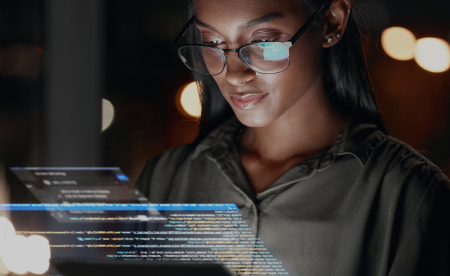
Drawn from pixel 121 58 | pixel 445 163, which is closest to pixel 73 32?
pixel 121 58

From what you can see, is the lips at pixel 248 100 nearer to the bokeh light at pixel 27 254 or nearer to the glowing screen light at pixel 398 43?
the glowing screen light at pixel 398 43

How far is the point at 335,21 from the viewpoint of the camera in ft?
2.37

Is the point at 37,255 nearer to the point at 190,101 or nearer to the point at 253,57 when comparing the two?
the point at 190,101

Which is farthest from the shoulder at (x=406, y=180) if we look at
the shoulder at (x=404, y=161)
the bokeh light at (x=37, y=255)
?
the bokeh light at (x=37, y=255)

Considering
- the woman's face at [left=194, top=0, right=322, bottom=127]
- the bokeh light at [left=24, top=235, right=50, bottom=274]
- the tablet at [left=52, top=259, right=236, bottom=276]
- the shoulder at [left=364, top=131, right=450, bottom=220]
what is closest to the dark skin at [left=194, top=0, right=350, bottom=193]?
the woman's face at [left=194, top=0, right=322, bottom=127]

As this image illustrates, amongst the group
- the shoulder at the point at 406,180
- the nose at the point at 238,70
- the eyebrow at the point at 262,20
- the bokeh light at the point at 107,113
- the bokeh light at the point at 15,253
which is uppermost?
the eyebrow at the point at 262,20

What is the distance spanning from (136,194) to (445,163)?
72cm

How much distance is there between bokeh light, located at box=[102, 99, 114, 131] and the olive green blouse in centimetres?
16

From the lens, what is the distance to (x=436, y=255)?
688 mm

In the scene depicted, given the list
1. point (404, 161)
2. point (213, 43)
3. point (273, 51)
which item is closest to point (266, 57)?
point (273, 51)

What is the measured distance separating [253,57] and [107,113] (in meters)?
0.41

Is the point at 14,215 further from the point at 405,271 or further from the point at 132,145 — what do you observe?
the point at 405,271

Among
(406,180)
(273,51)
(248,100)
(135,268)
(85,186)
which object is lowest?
(135,268)

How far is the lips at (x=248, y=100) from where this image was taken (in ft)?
2.39
